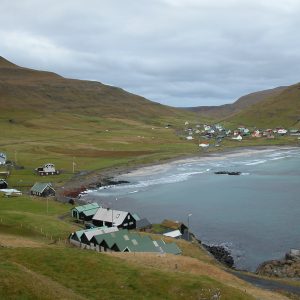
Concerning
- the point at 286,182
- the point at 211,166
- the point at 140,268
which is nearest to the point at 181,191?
the point at 286,182

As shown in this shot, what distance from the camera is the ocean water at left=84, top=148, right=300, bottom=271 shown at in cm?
6681

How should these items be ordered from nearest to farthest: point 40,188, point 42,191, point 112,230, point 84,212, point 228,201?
1. point 112,230
2. point 84,212
3. point 42,191
4. point 40,188
5. point 228,201

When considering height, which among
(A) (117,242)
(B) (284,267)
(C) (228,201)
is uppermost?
(A) (117,242)

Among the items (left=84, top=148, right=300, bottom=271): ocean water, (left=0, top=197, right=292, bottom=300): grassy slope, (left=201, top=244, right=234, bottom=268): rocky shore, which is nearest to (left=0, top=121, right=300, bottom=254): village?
(left=201, top=244, right=234, bottom=268): rocky shore

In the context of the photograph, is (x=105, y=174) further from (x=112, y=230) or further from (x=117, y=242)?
(x=117, y=242)

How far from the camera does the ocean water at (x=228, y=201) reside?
219ft

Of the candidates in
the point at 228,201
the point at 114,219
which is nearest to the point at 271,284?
the point at 114,219

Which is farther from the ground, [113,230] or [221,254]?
[113,230]

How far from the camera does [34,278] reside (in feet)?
78.4

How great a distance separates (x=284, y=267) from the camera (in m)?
53.7

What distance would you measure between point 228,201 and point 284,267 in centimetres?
4447

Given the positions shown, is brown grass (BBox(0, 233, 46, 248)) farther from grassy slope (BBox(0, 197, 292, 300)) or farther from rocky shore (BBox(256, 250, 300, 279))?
rocky shore (BBox(256, 250, 300, 279))

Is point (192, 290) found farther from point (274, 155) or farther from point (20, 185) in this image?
point (274, 155)

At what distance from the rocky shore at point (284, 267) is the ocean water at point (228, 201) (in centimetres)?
287
